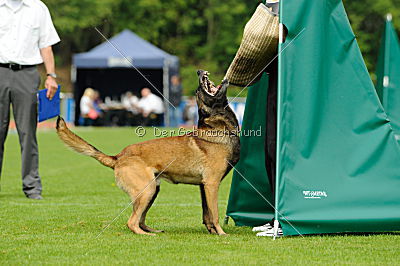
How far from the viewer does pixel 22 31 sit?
8305 millimetres

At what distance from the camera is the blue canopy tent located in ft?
97.2

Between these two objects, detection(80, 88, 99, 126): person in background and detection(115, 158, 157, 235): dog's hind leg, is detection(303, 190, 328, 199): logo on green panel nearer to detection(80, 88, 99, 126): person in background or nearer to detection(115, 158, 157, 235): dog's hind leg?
detection(115, 158, 157, 235): dog's hind leg

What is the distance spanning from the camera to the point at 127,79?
108 feet

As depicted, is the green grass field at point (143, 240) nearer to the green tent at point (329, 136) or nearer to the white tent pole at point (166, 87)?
the green tent at point (329, 136)

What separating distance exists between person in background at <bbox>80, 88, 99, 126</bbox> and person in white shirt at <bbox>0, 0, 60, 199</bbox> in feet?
67.2

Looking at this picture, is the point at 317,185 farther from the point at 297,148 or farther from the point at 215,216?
the point at 215,216

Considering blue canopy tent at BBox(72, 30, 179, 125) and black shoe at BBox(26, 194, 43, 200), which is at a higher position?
black shoe at BBox(26, 194, 43, 200)

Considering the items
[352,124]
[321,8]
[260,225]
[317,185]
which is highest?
[321,8]

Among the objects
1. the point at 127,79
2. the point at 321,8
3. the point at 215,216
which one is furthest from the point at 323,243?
the point at 127,79

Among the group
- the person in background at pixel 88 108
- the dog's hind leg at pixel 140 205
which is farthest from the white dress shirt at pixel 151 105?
the dog's hind leg at pixel 140 205

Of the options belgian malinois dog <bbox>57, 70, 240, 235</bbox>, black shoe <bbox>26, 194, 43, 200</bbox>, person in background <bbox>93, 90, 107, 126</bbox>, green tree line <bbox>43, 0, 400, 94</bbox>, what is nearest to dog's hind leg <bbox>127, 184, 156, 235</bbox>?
belgian malinois dog <bbox>57, 70, 240, 235</bbox>

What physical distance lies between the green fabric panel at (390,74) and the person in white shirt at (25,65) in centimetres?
676

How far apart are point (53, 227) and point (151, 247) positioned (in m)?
1.46

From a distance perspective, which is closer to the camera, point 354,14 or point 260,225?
point 260,225
